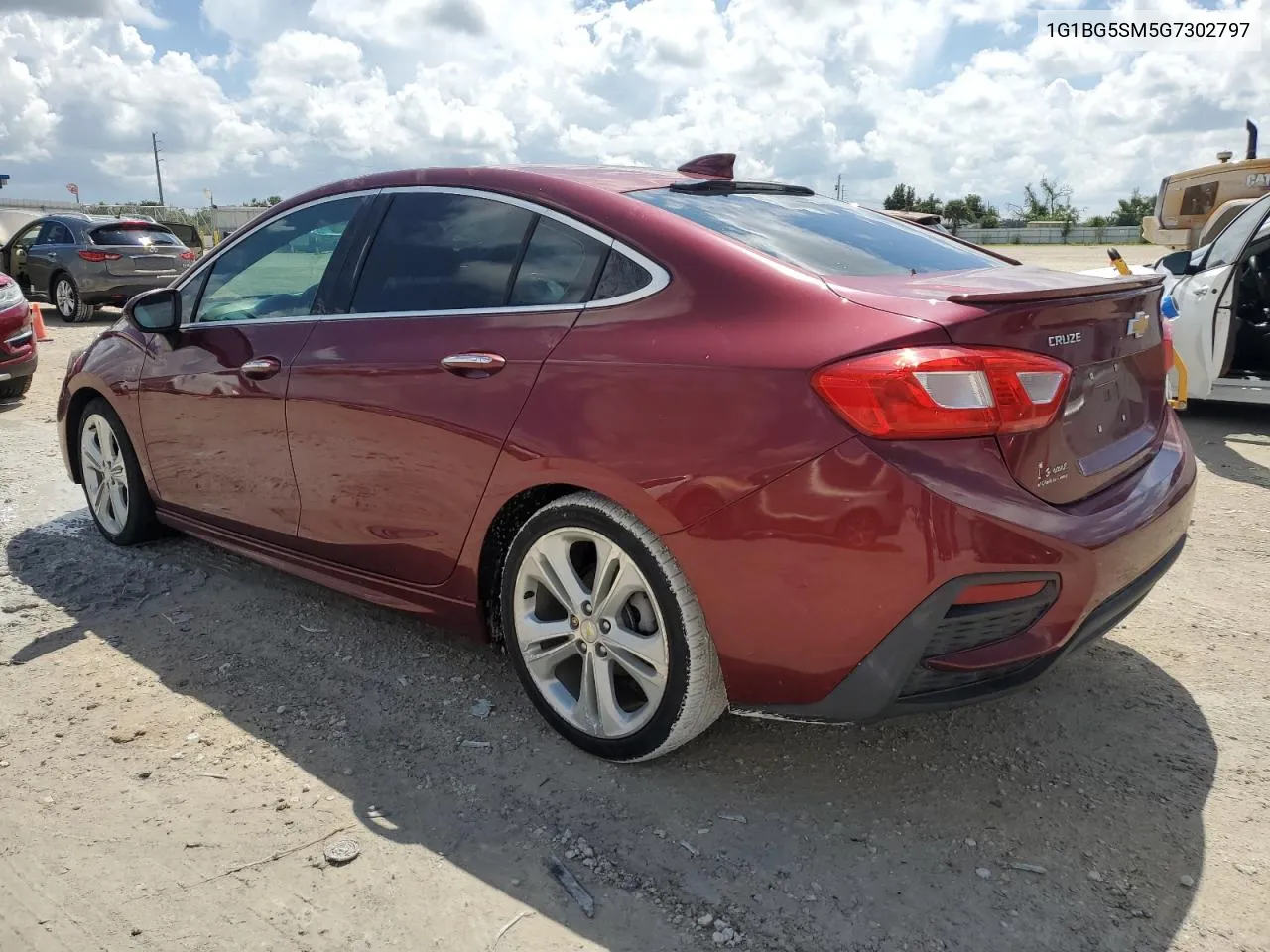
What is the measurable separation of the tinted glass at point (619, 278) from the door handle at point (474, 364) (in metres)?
0.34

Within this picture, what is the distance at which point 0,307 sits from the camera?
8.11m

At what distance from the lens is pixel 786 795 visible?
8.59 feet

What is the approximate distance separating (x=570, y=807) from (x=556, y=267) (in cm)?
148

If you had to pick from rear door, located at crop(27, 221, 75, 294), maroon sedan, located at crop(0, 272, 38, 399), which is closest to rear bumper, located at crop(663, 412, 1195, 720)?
maroon sedan, located at crop(0, 272, 38, 399)

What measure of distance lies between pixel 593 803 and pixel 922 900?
854mm

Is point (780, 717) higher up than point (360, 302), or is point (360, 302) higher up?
point (360, 302)

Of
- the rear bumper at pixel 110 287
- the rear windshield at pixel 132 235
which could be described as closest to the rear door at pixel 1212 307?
the rear bumper at pixel 110 287

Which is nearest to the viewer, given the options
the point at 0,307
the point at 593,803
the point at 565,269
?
the point at 593,803

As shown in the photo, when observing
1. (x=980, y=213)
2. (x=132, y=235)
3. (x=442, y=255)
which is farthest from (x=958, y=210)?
(x=442, y=255)

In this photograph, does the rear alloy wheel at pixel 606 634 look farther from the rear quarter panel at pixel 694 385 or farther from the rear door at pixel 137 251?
the rear door at pixel 137 251

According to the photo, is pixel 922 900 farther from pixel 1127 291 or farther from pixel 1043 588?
pixel 1127 291

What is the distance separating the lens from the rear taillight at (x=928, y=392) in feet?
6.97

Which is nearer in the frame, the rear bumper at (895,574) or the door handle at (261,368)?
the rear bumper at (895,574)

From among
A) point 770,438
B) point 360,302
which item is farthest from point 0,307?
point 770,438
